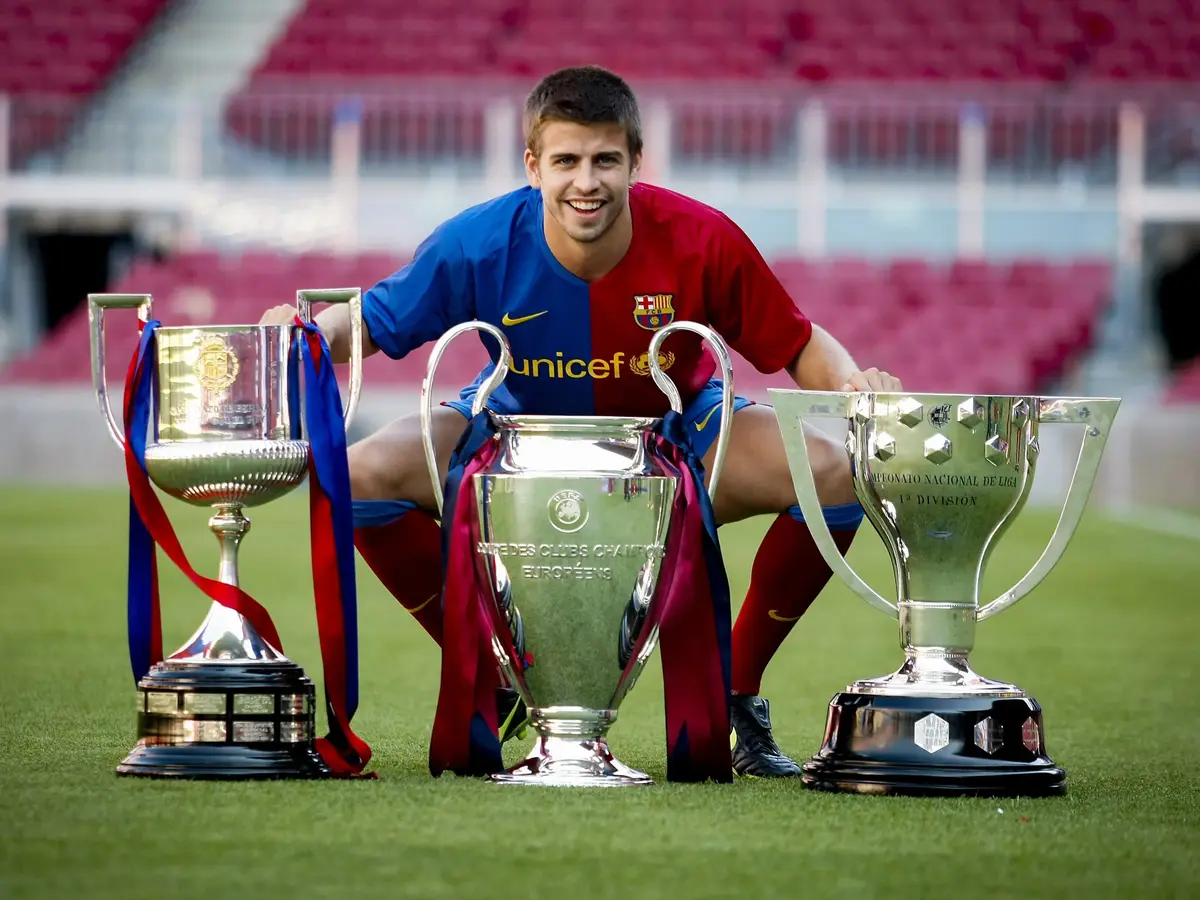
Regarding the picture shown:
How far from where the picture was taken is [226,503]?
2.81 m

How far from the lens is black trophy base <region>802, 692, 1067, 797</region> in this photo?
2.72 m

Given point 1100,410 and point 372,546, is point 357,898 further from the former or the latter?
point 1100,410

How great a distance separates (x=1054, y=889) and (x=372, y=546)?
4.56 feet

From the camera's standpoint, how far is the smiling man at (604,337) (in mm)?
3090

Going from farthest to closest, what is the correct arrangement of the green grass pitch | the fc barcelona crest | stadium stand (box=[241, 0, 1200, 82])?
1. stadium stand (box=[241, 0, 1200, 82])
2. the fc barcelona crest
3. the green grass pitch

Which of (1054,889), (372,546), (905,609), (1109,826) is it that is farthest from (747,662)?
(1054,889)

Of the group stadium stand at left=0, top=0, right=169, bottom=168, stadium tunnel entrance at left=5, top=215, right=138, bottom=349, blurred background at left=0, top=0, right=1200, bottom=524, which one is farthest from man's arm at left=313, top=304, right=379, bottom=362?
stadium stand at left=0, top=0, right=169, bottom=168

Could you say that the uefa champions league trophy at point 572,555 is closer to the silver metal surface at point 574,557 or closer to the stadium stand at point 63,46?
the silver metal surface at point 574,557

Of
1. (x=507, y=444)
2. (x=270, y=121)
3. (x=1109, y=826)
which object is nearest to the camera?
(x=1109, y=826)

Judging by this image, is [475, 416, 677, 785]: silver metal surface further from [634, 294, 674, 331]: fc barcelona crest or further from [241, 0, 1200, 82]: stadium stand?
[241, 0, 1200, 82]: stadium stand

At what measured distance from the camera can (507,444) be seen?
111 inches

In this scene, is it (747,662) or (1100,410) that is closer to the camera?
(1100,410)

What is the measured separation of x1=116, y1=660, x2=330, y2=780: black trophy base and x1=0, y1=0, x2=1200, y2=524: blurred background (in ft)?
29.6

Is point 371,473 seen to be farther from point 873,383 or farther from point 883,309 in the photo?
point 883,309
